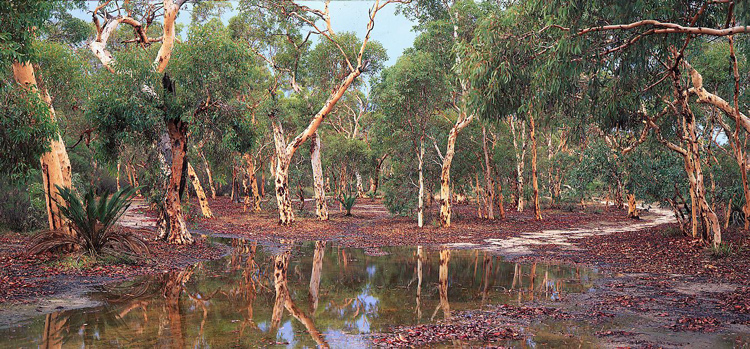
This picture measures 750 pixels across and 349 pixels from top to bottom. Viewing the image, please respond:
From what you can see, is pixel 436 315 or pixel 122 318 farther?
pixel 436 315

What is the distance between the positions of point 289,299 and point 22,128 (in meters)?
6.00

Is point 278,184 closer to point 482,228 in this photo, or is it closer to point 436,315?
point 482,228

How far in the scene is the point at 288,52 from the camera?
28.8 m

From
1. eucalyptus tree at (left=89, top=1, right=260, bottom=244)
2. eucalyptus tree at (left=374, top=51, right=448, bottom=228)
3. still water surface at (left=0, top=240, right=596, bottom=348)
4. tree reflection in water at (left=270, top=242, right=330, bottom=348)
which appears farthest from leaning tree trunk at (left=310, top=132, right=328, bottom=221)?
tree reflection in water at (left=270, top=242, right=330, bottom=348)

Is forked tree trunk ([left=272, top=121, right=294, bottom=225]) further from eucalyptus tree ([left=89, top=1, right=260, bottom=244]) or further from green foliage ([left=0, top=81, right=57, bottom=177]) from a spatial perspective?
green foliage ([left=0, top=81, right=57, bottom=177])

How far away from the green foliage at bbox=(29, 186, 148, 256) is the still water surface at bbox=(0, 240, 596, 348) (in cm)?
202

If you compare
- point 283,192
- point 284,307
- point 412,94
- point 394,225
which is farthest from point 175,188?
point 394,225

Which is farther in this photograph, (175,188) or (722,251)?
(175,188)

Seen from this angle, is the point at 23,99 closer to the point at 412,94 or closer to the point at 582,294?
the point at 582,294

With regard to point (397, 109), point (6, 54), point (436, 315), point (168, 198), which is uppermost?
point (397, 109)

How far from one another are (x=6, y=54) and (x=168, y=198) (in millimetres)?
7722

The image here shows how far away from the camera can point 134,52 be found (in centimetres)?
1473

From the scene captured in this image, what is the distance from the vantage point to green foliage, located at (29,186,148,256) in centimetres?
1150

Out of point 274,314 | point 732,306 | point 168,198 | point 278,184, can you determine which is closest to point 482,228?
point 278,184
